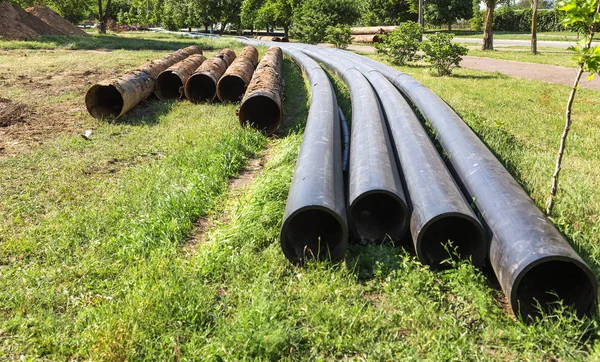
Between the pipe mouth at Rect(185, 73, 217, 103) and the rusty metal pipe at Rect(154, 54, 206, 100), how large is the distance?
194mm

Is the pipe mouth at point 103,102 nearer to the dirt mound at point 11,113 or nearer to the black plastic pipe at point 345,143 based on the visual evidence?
the dirt mound at point 11,113

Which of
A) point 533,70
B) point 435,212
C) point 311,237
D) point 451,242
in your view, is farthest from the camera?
point 533,70

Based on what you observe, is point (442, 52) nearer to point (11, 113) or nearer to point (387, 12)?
point (11, 113)

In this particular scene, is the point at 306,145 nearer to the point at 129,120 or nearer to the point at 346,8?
the point at 129,120

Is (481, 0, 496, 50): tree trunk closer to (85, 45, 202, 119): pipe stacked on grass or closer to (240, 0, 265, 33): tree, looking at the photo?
(85, 45, 202, 119): pipe stacked on grass

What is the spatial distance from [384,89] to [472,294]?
467 cm

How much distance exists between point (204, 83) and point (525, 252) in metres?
8.20

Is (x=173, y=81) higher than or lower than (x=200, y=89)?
higher

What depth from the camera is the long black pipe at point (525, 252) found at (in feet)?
8.37

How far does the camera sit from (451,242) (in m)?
3.22

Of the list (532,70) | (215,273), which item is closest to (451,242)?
(215,273)

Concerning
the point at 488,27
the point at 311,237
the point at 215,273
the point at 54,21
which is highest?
the point at 54,21

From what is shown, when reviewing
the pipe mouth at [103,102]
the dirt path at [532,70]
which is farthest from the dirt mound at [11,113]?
the dirt path at [532,70]

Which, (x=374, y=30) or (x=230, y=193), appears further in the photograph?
(x=374, y=30)
